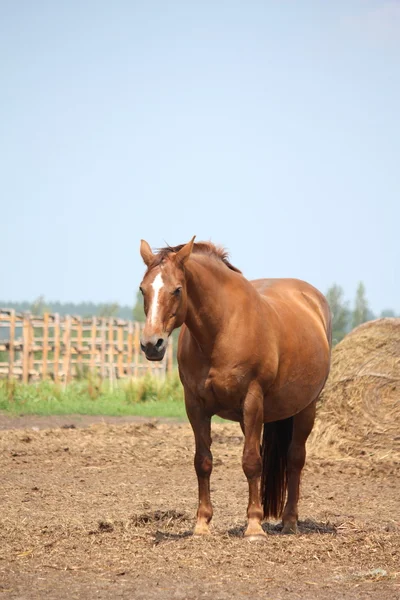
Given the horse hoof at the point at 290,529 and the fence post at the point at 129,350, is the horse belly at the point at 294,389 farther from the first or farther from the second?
the fence post at the point at 129,350

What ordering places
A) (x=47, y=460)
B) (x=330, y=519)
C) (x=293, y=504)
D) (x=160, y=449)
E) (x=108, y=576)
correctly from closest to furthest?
(x=108, y=576) < (x=293, y=504) < (x=330, y=519) < (x=47, y=460) < (x=160, y=449)

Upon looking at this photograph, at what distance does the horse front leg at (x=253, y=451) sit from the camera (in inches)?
244

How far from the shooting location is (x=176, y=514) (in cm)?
737

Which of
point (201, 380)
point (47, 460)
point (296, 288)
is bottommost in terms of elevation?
point (47, 460)

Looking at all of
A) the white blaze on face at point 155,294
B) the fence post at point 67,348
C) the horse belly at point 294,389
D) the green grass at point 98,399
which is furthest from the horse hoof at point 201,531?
the fence post at point 67,348

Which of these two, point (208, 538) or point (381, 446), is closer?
point (208, 538)

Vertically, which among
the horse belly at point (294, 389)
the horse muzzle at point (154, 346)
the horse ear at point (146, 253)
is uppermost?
the horse ear at point (146, 253)

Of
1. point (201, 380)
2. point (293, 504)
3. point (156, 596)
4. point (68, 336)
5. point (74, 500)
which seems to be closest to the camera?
point (156, 596)

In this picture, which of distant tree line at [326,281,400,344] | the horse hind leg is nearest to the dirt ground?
the horse hind leg

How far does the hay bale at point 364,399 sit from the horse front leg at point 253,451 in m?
4.89

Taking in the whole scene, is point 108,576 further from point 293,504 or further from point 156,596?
point 293,504

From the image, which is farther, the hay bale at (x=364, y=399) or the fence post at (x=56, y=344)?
the fence post at (x=56, y=344)

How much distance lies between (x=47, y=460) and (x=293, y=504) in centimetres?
467

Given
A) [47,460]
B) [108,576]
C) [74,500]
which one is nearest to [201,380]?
[108,576]
